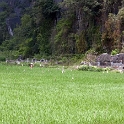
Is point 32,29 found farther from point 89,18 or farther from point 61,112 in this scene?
point 61,112

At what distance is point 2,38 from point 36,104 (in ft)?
125

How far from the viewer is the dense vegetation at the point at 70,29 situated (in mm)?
25856

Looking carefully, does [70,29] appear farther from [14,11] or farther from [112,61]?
[14,11]

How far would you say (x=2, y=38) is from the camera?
43.6m

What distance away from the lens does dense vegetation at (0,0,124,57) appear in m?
25.9

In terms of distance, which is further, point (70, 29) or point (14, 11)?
point (14, 11)

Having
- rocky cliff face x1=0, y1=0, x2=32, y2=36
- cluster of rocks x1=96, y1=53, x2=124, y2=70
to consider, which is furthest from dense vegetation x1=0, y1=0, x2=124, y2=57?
rocky cliff face x1=0, y1=0, x2=32, y2=36

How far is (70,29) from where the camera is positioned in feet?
99.9

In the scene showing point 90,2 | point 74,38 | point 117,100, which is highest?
point 90,2

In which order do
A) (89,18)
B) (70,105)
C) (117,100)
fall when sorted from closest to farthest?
(70,105), (117,100), (89,18)

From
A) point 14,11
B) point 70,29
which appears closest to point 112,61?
point 70,29

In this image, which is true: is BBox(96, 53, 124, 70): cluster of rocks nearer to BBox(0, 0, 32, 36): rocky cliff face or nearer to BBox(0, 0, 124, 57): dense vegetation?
BBox(0, 0, 124, 57): dense vegetation

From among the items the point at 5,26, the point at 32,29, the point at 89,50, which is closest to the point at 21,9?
the point at 5,26

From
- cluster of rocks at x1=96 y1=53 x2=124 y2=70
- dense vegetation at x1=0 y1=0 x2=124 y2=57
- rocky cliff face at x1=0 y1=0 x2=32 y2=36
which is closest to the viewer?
cluster of rocks at x1=96 y1=53 x2=124 y2=70
